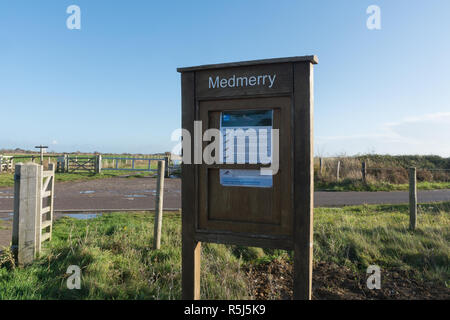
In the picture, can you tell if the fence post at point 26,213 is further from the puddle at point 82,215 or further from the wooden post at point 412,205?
the wooden post at point 412,205

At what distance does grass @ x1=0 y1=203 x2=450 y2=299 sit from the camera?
3740 millimetres

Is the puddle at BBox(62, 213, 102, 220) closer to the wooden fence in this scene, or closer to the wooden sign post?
the wooden fence

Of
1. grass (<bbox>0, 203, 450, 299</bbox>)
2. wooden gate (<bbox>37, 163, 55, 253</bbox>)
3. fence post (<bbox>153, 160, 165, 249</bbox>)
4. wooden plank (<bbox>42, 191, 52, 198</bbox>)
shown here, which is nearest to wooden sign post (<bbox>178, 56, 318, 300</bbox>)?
grass (<bbox>0, 203, 450, 299</bbox>)

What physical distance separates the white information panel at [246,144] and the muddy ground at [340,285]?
1.41 meters

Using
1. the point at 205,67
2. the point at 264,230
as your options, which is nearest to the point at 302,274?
the point at 264,230

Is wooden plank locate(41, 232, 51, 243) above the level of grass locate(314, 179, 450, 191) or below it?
below

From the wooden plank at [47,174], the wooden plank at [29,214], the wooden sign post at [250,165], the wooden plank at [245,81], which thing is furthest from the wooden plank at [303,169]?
the wooden plank at [47,174]

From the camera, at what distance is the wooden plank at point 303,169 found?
287cm

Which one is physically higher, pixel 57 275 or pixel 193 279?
pixel 193 279

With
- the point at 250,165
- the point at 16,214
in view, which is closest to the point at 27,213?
the point at 16,214

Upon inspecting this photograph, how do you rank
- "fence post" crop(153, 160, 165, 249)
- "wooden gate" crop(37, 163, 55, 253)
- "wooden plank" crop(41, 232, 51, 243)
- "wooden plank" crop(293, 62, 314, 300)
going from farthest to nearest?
"wooden gate" crop(37, 163, 55, 253) → "wooden plank" crop(41, 232, 51, 243) → "fence post" crop(153, 160, 165, 249) → "wooden plank" crop(293, 62, 314, 300)
